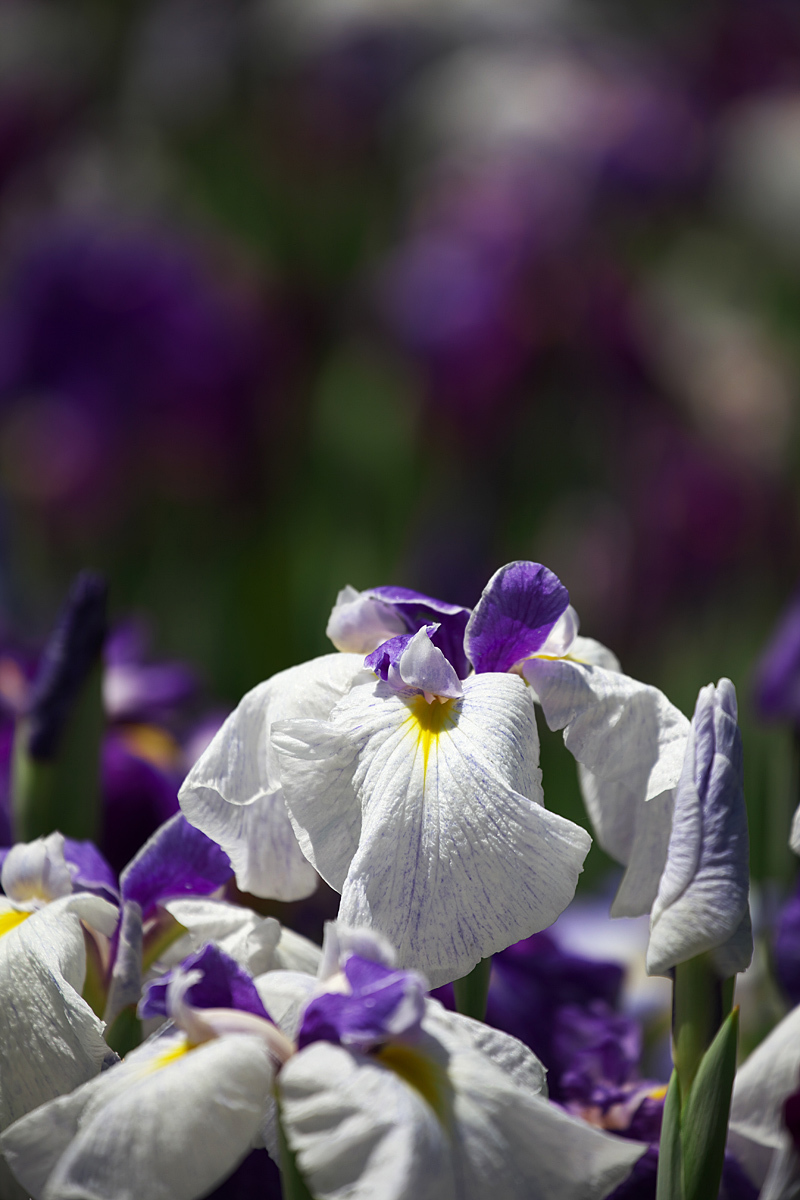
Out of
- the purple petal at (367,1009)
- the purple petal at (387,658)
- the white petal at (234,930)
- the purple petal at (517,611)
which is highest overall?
the purple petal at (517,611)

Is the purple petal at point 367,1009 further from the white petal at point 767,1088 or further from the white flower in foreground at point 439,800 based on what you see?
the white petal at point 767,1088

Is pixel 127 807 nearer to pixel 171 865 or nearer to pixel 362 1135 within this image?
pixel 171 865

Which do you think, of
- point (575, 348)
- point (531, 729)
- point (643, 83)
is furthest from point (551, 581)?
point (643, 83)

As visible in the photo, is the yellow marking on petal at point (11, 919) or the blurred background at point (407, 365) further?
the blurred background at point (407, 365)

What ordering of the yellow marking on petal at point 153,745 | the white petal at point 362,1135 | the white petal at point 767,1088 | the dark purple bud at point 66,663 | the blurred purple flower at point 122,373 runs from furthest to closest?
the blurred purple flower at point 122,373
the yellow marking on petal at point 153,745
the dark purple bud at point 66,663
the white petal at point 767,1088
the white petal at point 362,1135

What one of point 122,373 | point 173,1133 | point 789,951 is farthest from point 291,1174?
point 122,373

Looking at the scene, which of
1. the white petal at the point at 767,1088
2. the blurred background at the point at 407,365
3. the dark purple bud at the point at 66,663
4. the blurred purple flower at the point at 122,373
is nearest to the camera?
the white petal at the point at 767,1088

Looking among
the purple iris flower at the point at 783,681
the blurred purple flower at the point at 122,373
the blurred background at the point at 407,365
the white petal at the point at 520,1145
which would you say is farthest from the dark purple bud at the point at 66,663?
the blurred purple flower at the point at 122,373
